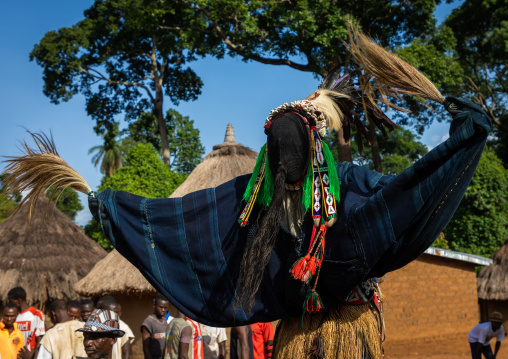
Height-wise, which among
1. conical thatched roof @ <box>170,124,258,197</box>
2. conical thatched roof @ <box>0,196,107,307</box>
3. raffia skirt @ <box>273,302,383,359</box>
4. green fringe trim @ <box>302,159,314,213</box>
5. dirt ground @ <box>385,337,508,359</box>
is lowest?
dirt ground @ <box>385,337,508,359</box>

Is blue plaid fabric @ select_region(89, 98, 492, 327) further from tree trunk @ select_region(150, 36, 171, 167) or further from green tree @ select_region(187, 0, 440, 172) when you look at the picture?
tree trunk @ select_region(150, 36, 171, 167)

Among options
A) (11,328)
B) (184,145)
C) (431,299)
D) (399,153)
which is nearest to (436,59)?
(431,299)

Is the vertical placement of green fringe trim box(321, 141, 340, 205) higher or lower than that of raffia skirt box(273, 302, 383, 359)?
higher

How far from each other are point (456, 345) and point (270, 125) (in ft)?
42.5

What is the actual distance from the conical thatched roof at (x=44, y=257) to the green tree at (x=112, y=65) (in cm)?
883

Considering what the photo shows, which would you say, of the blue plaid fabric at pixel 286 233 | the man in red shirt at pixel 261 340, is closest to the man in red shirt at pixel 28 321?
the man in red shirt at pixel 261 340

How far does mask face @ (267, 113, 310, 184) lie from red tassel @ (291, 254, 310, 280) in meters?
0.39

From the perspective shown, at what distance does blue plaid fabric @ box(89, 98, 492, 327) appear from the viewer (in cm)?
267

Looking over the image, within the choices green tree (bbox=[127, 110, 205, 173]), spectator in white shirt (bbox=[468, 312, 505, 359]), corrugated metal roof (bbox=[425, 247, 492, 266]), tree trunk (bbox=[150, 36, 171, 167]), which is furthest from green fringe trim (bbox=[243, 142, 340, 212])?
green tree (bbox=[127, 110, 205, 173])

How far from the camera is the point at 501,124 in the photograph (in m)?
23.6

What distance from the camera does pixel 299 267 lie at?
276 centimetres

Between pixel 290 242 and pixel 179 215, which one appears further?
pixel 179 215

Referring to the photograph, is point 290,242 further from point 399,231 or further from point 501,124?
point 501,124

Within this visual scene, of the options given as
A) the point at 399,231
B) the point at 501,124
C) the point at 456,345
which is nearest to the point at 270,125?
the point at 399,231
